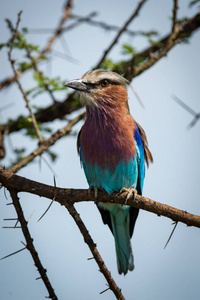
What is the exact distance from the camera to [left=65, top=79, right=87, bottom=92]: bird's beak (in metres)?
4.38

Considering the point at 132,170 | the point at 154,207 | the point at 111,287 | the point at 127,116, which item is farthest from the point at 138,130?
the point at 111,287

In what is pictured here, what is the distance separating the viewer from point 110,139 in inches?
171

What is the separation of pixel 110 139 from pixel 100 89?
2.15 ft

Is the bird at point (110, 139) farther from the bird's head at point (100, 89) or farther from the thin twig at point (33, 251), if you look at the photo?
the thin twig at point (33, 251)

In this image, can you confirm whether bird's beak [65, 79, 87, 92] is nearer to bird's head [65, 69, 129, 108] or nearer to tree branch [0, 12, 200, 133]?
bird's head [65, 69, 129, 108]

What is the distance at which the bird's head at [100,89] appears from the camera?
4484mm

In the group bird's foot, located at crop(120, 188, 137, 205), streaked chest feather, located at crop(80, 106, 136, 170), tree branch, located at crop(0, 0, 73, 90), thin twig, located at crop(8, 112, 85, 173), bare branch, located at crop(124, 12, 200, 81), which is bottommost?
bird's foot, located at crop(120, 188, 137, 205)

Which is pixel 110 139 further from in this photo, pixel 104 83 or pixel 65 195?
pixel 65 195

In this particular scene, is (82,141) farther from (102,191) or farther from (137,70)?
(137,70)

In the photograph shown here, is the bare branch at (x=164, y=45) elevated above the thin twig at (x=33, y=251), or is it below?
above

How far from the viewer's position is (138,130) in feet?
15.6

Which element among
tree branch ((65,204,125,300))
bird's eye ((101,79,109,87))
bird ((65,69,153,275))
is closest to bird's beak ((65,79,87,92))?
bird ((65,69,153,275))

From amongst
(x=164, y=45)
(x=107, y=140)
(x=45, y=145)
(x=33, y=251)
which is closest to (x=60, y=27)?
(x=164, y=45)

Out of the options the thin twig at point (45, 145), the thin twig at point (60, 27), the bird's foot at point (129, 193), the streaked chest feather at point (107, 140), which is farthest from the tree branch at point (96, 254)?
the thin twig at point (60, 27)
